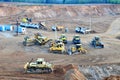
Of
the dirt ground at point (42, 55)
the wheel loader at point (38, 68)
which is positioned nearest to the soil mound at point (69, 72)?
the dirt ground at point (42, 55)

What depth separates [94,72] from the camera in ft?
98.6

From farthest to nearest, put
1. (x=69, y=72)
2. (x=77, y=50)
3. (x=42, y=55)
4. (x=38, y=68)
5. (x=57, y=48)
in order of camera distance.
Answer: (x=77, y=50)
(x=57, y=48)
(x=42, y=55)
(x=38, y=68)
(x=69, y=72)

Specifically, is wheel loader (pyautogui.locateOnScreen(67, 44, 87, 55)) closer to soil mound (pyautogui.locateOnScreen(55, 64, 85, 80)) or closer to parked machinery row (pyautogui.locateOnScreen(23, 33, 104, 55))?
parked machinery row (pyautogui.locateOnScreen(23, 33, 104, 55))

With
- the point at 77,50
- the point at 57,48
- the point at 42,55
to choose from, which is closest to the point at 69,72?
the point at 42,55

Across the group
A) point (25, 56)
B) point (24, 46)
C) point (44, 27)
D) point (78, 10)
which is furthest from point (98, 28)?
point (25, 56)

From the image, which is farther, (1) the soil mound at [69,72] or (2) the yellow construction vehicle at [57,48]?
(2) the yellow construction vehicle at [57,48]

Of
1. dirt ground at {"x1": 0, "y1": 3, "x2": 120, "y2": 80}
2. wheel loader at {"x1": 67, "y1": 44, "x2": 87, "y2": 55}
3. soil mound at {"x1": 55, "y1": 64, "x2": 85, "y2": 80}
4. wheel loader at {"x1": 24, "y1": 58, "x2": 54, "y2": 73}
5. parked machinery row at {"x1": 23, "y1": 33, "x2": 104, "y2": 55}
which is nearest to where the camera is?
soil mound at {"x1": 55, "y1": 64, "x2": 85, "y2": 80}

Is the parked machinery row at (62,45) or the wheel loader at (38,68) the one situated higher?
the parked machinery row at (62,45)

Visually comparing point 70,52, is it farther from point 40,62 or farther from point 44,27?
point 44,27

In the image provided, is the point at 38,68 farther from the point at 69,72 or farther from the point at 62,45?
the point at 62,45

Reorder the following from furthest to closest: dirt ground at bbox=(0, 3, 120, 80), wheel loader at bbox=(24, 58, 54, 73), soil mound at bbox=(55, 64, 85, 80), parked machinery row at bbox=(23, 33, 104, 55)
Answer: parked machinery row at bbox=(23, 33, 104, 55)
wheel loader at bbox=(24, 58, 54, 73)
dirt ground at bbox=(0, 3, 120, 80)
soil mound at bbox=(55, 64, 85, 80)

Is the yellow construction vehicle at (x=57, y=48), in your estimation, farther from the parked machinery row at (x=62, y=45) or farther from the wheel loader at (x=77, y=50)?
the wheel loader at (x=77, y=50)

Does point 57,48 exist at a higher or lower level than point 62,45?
lower

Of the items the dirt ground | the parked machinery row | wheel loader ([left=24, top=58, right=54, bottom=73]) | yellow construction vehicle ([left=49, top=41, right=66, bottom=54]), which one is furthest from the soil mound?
the parked machinery row
